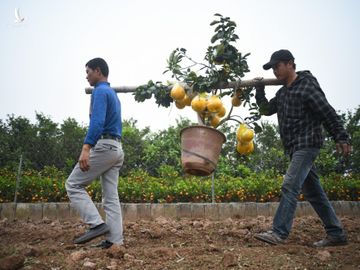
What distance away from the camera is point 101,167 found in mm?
3201

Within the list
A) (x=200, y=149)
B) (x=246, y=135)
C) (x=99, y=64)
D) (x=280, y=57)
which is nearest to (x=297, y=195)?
(x=246, y=135)

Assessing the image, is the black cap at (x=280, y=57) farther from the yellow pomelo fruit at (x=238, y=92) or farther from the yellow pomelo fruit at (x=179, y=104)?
the yellow pomelo fruit at (x=179, y=104)

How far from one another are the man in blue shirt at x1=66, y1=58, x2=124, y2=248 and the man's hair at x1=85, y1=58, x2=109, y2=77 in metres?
0.15

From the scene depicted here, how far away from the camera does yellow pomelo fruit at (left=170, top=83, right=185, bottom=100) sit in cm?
319

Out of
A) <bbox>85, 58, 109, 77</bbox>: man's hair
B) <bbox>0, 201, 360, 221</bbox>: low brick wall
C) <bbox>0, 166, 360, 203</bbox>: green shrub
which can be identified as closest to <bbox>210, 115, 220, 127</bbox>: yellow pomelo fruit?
<bbox>85, 58, 109, 77</bbox>: man's hair

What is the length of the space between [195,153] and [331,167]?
9668 millimetres

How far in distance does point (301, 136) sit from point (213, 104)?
2.75 ft

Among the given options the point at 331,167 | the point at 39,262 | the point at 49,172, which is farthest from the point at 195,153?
the point at 331,167

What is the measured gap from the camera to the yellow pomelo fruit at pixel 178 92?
3.19 metres

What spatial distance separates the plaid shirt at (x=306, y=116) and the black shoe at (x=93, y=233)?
1761mm

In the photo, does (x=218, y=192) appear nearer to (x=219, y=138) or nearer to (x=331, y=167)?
(x=219, y=138)

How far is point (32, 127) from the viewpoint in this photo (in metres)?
12.1

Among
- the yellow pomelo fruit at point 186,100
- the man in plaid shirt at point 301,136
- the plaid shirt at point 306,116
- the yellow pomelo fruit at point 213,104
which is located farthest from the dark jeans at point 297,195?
the yellow pomelo fruit at point 186,100

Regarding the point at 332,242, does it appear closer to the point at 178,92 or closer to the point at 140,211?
the point at 178,92
